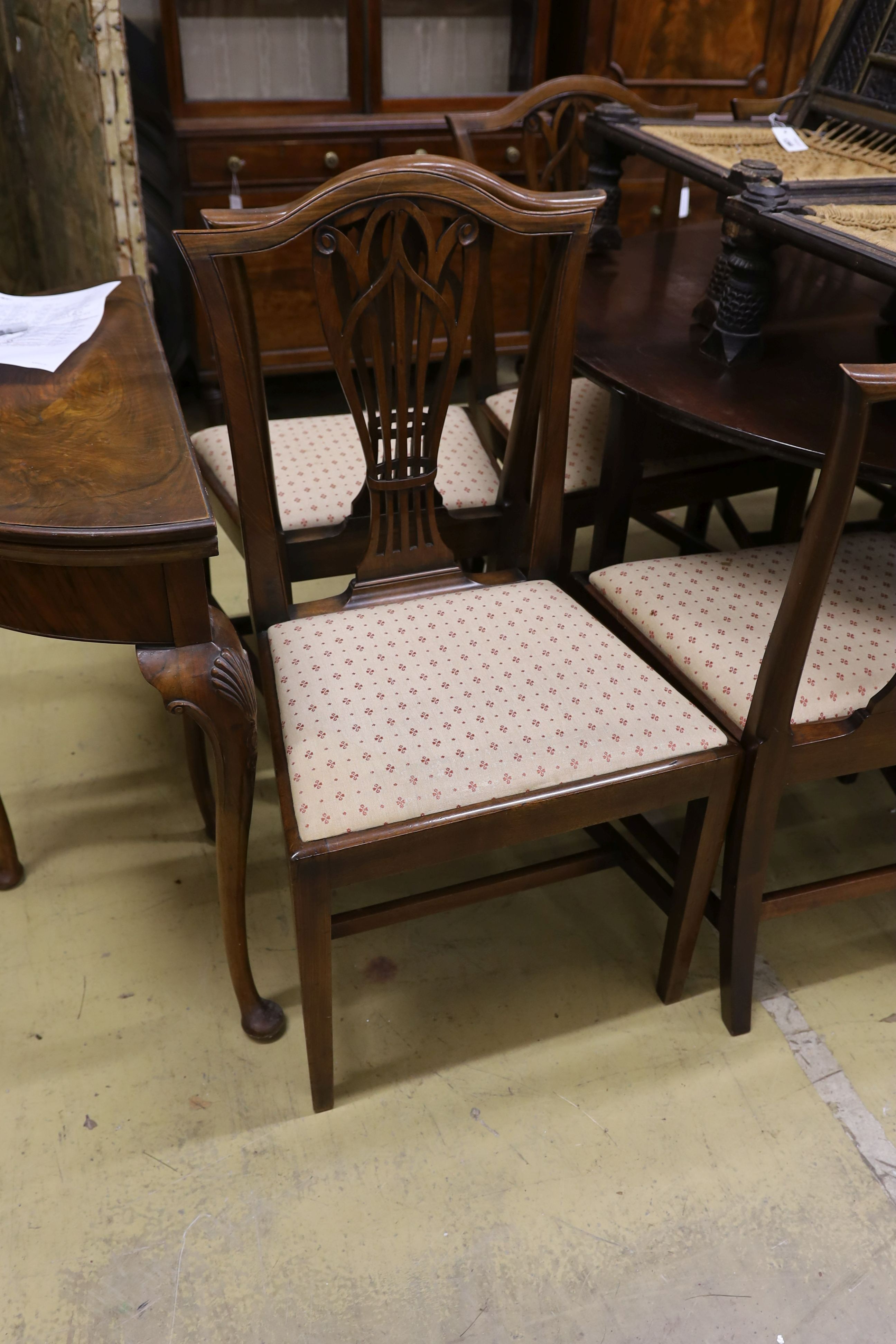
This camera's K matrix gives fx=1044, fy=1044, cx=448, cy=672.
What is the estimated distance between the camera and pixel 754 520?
2789 millimetres

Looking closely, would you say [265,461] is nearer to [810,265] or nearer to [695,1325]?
[695,1325]

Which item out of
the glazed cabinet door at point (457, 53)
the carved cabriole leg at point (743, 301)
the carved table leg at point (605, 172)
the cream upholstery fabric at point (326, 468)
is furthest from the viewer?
the glazed cabinet door at point (457, 53)

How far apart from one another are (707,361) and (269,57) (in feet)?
6.14

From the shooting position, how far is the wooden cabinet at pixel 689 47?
9.31 ft

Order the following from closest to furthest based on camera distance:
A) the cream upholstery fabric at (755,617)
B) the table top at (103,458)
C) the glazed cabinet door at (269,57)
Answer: the table top at (103,458)
the cream upholstery fabric at (755,617)
the glazed cabinet door at (269,57)

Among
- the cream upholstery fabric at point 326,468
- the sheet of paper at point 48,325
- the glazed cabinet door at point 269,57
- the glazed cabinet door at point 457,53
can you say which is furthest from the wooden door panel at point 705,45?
the sheet of paper at point 48,325

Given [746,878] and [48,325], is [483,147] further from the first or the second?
[746,878]

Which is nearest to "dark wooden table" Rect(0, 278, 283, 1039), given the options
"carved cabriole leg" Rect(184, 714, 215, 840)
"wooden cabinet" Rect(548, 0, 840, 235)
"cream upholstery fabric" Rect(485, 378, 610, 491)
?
"carved cabriole leg" Rect(184, 714, 215, 840)

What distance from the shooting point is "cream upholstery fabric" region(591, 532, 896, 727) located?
1314mm

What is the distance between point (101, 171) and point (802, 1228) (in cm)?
255

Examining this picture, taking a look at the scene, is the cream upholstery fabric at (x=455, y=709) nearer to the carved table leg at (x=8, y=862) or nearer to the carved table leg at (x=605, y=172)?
the carved table leg at (x=8, y=862)

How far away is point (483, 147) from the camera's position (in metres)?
2.89

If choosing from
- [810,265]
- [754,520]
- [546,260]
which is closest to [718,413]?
[546,260]

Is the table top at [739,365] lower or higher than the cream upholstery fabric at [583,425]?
higher
